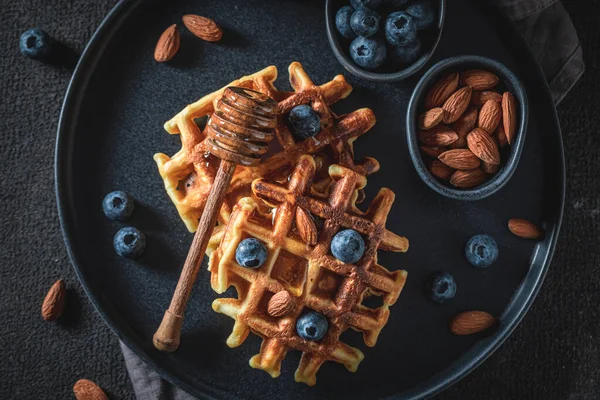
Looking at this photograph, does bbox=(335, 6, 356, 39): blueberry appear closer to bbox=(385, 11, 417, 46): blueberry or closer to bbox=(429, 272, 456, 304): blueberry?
bbox=(385, 11, 417, 46): blueberry

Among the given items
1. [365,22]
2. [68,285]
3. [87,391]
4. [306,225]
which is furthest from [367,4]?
[87,391]

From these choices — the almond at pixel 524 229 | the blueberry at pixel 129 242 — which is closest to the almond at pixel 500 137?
the almond at pixel 524 229

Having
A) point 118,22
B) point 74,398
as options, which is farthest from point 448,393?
point 118,22

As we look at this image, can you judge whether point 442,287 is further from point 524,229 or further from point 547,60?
point 547,60

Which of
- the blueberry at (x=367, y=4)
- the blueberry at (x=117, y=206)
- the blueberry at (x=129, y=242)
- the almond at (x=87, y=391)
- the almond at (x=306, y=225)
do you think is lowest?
the almond at (x=87, y=391)

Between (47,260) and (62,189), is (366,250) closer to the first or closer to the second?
Result: (62,189)

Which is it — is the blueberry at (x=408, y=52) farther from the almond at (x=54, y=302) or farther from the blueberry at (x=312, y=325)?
the almond at (x=54, y=302)

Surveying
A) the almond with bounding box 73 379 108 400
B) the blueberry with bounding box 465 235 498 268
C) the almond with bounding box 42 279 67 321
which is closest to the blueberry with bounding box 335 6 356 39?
the blueberry with bounding box 465 235 498 268
